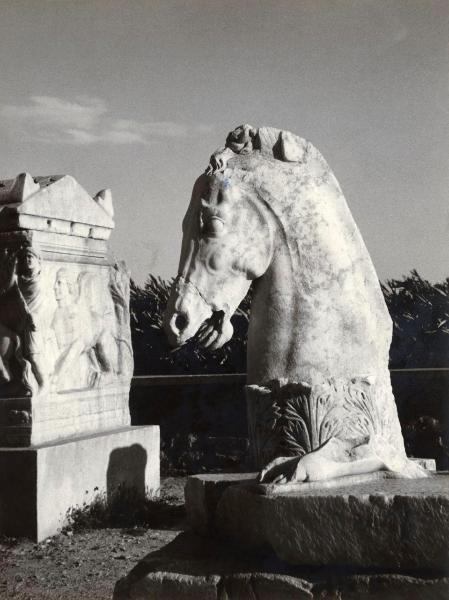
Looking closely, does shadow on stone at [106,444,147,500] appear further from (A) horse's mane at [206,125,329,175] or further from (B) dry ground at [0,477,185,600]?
(A) horse's mane at [206,125,329,175]

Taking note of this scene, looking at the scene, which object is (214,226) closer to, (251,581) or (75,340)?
(251,581)

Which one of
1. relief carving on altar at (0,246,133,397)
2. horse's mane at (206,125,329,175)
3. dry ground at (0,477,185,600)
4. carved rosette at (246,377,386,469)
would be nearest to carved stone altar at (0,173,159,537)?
relief carving on altar at (0,246,133,397)

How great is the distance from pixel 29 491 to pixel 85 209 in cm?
268

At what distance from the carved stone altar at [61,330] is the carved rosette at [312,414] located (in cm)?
401

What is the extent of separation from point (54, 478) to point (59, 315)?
4.77ft

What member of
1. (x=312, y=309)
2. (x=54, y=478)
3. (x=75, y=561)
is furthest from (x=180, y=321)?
(x=54, y=478)

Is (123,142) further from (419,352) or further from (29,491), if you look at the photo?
(29,491)

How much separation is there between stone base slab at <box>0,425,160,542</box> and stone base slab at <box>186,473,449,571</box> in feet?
13.7

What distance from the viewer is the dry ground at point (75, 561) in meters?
5.09

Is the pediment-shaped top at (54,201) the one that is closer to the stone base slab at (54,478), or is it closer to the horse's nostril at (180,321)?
the stone base slab at (54,478)

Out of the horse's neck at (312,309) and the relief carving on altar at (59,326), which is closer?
the horse's neck at (312,309)

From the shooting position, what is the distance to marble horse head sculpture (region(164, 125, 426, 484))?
2.40 metres

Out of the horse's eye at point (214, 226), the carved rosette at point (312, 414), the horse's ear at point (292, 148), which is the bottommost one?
the carved rosette at point (312, 414)

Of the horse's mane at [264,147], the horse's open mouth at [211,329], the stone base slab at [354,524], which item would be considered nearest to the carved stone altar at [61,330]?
the horse's open mouth at [211,329]
